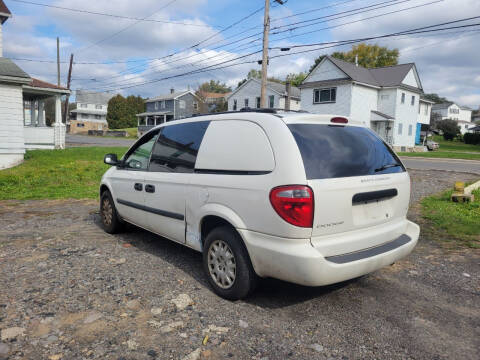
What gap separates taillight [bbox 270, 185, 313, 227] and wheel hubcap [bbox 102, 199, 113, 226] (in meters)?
3.65

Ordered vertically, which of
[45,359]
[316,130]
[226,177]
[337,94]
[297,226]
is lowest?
[45,359]

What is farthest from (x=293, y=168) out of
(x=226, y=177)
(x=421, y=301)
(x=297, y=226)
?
(x=421, y=301)

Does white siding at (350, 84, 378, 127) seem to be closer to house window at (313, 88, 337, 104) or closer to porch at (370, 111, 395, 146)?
porch at (370, 111, 395, 146)

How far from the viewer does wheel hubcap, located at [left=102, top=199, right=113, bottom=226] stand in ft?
18.6

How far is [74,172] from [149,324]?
10840 mm

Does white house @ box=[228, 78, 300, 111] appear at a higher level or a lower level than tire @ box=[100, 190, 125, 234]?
higher

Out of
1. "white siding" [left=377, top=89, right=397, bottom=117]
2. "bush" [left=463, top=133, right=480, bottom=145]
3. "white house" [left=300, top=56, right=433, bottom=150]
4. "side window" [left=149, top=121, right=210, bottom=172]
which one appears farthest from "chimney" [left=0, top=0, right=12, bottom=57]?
"bush" [left=463, top=133, right=480, bottom=145]

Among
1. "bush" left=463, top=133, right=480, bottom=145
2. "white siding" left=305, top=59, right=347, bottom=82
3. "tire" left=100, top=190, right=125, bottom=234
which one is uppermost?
"white siding" left=305, top=59, right=347, bottom=82

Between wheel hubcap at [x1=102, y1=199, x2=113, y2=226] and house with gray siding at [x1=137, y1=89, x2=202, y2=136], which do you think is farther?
house with gray siding at [x1=137, y1=89, x2=202, y2=136]

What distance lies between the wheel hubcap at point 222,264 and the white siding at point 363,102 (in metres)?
29.6

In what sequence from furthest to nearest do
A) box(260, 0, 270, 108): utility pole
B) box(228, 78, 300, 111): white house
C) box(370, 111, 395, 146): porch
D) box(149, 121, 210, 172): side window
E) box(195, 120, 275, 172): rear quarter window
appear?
box(228, 78, 300, 111): white house → box(370, 111, 395, 146): porch → box(260, 0, 270, 108): utility pole → box(149, 121, 210, 172): side window → box(195, 120, 275, 172): rear quarter window

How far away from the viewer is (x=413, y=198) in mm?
8977

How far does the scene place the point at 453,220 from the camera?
6500mm

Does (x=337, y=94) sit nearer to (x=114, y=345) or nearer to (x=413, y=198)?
(x=413, y=198)
